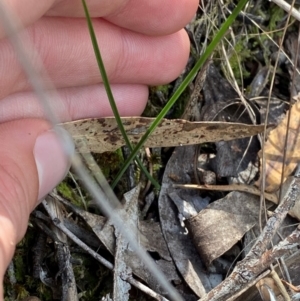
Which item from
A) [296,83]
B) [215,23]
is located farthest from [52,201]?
[296,83]

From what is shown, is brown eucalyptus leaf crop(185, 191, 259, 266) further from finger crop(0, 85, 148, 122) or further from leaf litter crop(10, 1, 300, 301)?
finger crop(0, 85, 148, 122)

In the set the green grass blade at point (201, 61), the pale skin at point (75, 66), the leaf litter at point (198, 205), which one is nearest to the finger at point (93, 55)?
the pale skin at point (75, 66)

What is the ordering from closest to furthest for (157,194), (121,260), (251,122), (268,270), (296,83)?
(268,270), (121,260), (157,194), (251,122), (296,83)

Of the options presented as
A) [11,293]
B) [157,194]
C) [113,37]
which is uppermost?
[113,37]

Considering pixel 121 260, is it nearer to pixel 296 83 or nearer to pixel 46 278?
pixel 46 278

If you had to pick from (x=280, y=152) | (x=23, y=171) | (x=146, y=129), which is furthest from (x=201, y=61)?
(x=280, y=152)

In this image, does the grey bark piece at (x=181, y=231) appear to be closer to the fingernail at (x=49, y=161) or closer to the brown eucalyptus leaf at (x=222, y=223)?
the brown eucalyptus leaf at (x=222, y=223)

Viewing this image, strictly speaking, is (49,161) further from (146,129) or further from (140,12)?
(140,12)

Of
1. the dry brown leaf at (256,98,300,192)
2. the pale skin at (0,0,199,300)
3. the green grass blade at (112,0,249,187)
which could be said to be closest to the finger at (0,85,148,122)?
the pale skin at (0,0,199,300)
